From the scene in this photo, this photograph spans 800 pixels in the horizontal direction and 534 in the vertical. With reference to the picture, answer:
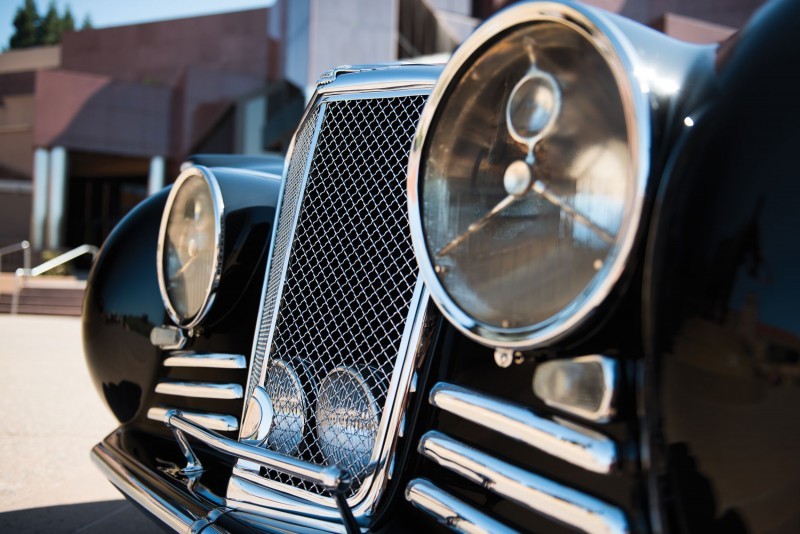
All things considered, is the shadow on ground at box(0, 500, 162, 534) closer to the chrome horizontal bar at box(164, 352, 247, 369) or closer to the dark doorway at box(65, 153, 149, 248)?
the chrome horizontal bar at box(164, 352, 247, 369)

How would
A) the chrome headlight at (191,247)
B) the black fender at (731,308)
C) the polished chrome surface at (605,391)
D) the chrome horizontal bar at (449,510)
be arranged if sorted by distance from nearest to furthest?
the black fender at (731,308)
the polished chrome surface at (605,391)
the chrome horizontal bar at (449,510)
the chrome headlight at (191,247)

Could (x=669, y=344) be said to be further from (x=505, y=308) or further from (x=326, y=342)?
(x=326, y=342)

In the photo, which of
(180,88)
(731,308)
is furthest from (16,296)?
(731,308)

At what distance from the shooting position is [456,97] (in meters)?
1.11

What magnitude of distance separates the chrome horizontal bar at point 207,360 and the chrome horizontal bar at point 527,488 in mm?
722

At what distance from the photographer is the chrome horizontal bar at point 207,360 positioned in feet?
5.71

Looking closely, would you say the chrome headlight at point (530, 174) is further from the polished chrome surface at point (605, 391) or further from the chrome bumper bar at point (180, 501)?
the chrome bumper bar at point (180, 501)

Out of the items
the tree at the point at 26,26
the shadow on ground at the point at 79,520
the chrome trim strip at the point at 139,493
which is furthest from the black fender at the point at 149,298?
the tree at the point at 26,26

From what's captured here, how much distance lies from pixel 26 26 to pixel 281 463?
68318mm

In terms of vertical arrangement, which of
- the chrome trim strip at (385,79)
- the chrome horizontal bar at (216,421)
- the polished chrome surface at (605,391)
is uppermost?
the chrome trim strip at (385,79)

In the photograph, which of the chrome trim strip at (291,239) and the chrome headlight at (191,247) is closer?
the chrome trim strip at (291,239)

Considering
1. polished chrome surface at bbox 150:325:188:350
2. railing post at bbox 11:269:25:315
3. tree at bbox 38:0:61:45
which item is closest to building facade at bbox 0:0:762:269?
railing post at bbox 11:269:25:315

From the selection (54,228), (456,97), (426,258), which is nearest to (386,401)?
(426,258)

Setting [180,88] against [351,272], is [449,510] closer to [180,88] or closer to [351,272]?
[351,272]
